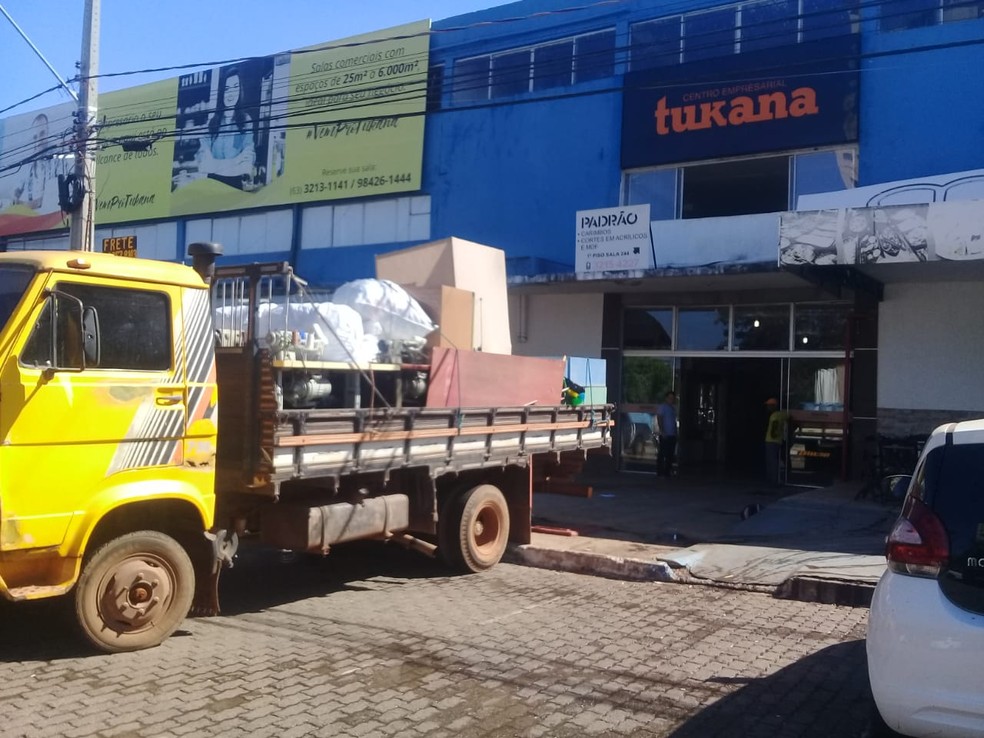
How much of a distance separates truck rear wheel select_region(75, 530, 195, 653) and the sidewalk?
446cm

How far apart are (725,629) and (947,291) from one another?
1013 cm

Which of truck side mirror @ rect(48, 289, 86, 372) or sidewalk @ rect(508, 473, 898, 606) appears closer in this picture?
truck side mirror @ rect(48, 289, 86, 372)

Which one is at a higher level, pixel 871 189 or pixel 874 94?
pixel 874 94

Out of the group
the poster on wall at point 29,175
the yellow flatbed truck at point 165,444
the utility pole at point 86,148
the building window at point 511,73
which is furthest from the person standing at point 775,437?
the poster on wall at point 29,175

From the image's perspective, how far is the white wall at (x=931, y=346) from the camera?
14711mm

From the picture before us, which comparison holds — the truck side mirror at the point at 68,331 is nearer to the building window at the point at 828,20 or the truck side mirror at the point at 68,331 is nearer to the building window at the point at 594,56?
the building window at the point at 828,20

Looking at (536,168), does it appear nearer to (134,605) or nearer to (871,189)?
(871,189)

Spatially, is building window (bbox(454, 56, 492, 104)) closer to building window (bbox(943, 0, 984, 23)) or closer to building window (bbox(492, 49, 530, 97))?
building window (bbox(492, 49, 530, 97))

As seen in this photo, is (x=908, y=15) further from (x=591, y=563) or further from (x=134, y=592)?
(x=134, y=592)

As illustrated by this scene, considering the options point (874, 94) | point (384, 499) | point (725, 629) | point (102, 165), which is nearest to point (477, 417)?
point (384, 499)

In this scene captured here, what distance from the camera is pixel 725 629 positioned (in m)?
7.12

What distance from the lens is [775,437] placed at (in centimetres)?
1645

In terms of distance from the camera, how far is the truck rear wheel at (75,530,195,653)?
576 cm

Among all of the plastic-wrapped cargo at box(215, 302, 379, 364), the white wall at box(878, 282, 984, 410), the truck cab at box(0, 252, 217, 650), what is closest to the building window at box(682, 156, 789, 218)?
the white wall at box(878, 282, 984, 410)
